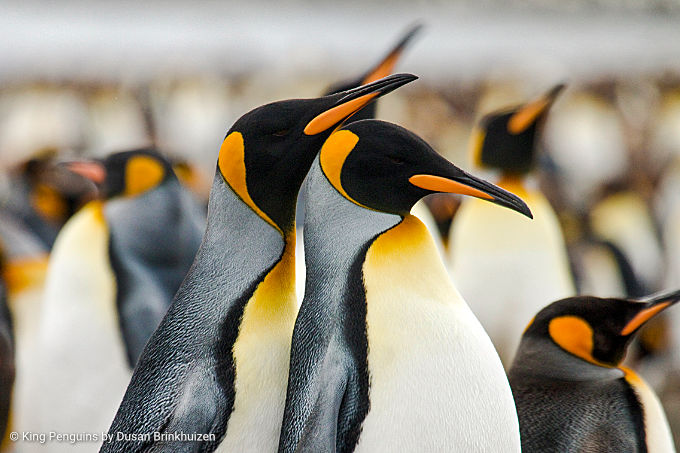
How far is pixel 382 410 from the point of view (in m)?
1.50

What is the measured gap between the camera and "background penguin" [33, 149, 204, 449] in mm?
2594

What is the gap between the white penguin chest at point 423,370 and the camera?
1.49 metres

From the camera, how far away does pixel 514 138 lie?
3328mm

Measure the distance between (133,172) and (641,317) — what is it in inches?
64.2

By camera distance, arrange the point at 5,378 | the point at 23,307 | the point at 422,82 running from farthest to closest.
→ the point at 422,82
the point at 23,307
the point at 5,378

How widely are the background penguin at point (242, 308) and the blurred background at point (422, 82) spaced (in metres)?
2.71

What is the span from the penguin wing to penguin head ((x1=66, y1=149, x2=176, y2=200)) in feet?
4.69

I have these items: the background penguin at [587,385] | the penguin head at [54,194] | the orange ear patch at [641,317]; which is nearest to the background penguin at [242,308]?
the background penguin at [587,385]

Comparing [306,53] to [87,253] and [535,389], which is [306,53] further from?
[535,389]

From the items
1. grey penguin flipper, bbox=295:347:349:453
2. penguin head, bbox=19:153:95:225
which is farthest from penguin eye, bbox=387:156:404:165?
penguin head, bbox=19:153:95:225

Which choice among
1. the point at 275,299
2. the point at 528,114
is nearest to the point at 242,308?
the point at 275,299

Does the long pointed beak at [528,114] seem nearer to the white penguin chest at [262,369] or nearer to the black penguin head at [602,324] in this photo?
the black penguin head at [602,324]

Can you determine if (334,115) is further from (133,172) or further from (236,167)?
(133,172)

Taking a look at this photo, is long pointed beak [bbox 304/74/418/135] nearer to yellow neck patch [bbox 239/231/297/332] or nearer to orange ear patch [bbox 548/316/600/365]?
yellow neck patch [bbox 239/231/297/332]
